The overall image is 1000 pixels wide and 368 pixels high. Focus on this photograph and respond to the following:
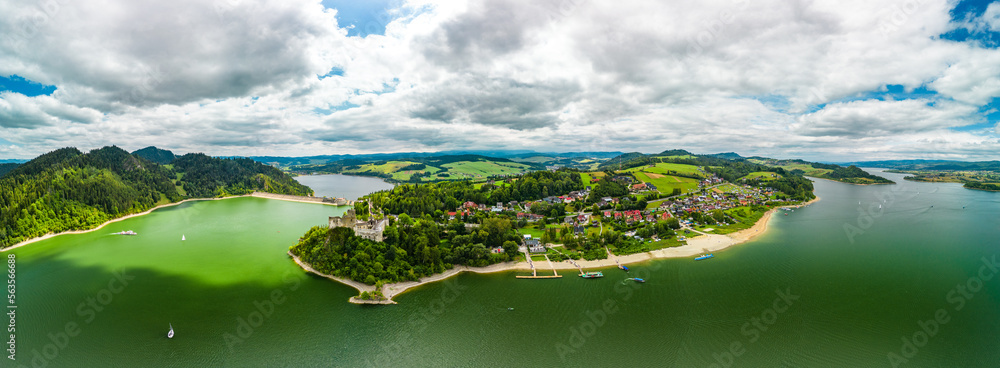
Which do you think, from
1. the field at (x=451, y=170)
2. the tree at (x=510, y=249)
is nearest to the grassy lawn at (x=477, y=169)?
the field at (x=451, y=170)

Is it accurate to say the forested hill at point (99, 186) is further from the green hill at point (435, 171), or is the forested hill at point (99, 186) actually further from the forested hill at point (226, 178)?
the green hill at point (435, 171)

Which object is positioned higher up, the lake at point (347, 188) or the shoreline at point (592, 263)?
the shoreline at point (592, 263)

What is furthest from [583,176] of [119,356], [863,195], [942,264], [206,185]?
[206,185]

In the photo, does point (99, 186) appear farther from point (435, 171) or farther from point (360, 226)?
point (435, 171)

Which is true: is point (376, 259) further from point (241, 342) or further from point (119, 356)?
point (119, 356)

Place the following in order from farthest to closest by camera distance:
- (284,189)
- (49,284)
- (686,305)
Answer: (284,189), (49,284), (686,305)

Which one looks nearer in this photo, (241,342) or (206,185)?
(241,342)

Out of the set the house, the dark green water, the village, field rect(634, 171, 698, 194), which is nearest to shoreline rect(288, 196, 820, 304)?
the dark green water

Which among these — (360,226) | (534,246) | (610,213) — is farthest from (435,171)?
(360,226)
